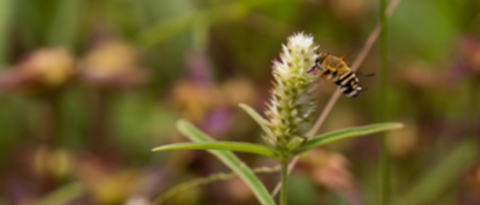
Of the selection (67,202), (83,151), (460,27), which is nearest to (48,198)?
(67,202)

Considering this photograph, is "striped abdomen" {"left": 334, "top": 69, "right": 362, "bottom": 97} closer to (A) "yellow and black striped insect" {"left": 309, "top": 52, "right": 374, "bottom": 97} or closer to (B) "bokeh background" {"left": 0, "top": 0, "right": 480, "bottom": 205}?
(A) "yellow and black striped insect" {"left": 309, "top": 52, "right": 374, "bottom": 97}

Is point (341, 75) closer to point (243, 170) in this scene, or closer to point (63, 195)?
point (243, 170)

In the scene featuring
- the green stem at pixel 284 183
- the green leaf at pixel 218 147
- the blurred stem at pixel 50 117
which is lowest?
the green stem at pixel 284 183

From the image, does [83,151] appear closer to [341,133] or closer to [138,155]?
Result: [138,155]

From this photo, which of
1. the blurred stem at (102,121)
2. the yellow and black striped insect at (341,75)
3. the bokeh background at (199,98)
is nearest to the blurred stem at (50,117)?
the bokeh background at (199,98)

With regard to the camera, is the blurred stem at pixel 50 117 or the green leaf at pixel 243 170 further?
the blurred stem at pixel 50 117

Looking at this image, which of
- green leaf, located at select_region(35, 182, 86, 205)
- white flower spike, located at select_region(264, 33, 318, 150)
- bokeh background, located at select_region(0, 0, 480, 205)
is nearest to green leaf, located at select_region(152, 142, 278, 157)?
white flower spike, located at select_region(264, 33, 318, 150)

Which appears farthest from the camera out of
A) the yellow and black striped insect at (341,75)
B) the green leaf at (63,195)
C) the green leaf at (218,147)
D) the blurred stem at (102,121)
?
the blurred stem at (102,121)

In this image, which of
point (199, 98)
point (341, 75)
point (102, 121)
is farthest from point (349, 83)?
point (102, 121)

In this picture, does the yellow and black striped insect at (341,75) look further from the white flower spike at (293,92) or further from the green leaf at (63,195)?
the green leaf at (63,195)
